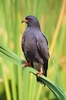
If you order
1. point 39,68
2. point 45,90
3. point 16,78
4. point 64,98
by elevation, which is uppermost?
point 64,98

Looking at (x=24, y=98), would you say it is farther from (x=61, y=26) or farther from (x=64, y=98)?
(x=61, y=26)

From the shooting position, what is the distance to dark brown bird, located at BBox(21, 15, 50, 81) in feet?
4.84

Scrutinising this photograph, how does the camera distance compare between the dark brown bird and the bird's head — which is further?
the bird's head

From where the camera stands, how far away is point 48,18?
6.91 ft

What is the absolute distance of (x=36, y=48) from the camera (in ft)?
4.98

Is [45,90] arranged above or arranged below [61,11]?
below

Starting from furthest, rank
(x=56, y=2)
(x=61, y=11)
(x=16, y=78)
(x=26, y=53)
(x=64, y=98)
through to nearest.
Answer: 1. (x=56, y=2)
2. (x=61, y=11)
3. (x=16, y=78)
4. (x=26, y=53)
5. (x=64, y=98)

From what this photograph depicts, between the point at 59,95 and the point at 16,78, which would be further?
the point at 16,78

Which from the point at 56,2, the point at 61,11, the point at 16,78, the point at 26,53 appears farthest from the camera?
the point at 56,2

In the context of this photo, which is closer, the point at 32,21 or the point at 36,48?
the point at 36,48

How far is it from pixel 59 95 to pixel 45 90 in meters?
0.95

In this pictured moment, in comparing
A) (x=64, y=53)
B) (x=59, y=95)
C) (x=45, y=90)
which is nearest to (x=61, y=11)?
(x=64, y=53)

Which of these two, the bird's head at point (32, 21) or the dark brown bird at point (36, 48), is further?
the bird's head at point (32, 21)

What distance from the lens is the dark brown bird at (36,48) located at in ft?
4.84
